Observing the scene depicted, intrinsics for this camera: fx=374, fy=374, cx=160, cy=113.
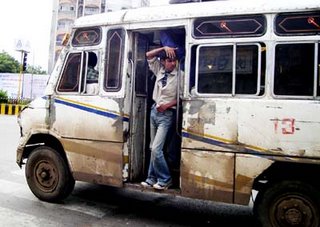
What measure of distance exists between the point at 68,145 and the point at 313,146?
10.8 ft

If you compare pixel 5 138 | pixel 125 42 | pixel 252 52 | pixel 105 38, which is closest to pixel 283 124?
pixel 252 52

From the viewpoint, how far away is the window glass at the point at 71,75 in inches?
216

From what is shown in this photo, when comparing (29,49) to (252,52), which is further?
(29,49)

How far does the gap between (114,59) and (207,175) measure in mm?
2039

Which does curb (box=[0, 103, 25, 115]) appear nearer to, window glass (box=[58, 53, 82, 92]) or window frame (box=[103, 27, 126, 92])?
window glass (box=[58, 53, 82, 92])

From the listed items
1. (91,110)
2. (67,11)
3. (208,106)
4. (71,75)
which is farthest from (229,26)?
(67,11)

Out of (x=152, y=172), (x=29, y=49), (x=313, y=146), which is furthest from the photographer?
(x=29, y=49)

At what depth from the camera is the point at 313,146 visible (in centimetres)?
404

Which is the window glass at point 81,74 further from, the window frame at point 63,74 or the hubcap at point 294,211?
the hubcap at point 294,211

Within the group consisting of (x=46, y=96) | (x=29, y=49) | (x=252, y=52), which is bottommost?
(x=46, y=96)

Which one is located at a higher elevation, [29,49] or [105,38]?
[29,49]

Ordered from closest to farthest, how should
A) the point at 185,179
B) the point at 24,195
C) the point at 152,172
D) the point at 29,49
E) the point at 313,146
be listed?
the point at 313,146
the point at 185,179
the point at 152,172
the point at 24,195
the point at 29,49

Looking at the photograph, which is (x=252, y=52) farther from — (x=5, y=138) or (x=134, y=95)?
(x=5, y=138)

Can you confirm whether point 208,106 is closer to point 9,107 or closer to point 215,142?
point 215,142
